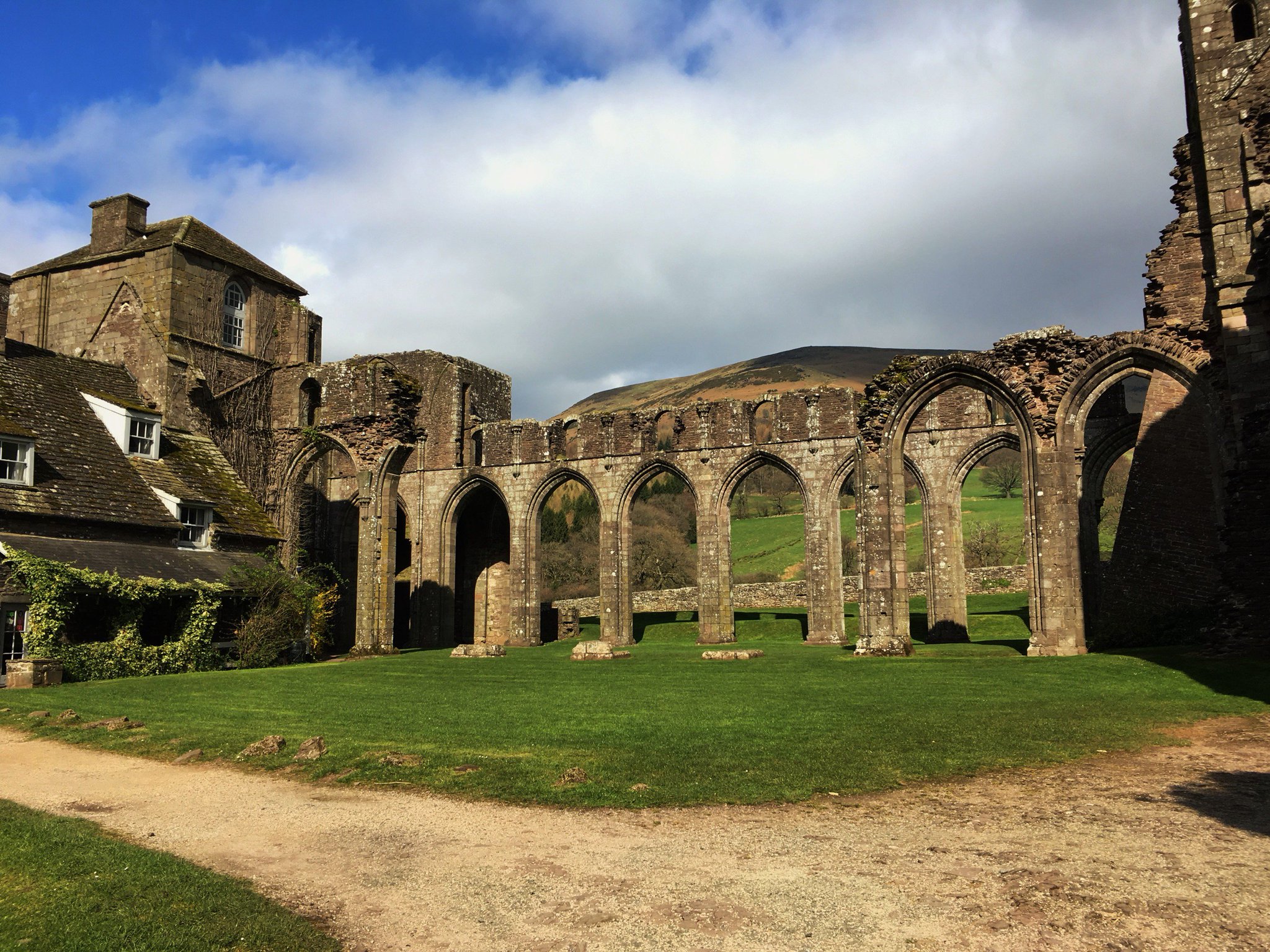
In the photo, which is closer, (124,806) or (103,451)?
(124,806)

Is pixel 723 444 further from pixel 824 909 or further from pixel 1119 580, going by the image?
pixel 824 909

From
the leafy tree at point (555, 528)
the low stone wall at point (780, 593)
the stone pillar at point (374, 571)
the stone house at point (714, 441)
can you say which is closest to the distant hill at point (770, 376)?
the leafy tree at point (555, 528)

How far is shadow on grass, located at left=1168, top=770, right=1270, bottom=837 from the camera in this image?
5.47m

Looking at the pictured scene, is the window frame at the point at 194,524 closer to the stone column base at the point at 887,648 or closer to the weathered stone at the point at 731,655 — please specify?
the weathered stone at the point at 731,655

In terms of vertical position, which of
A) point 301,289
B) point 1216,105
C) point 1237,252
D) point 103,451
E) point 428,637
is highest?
point 301,289

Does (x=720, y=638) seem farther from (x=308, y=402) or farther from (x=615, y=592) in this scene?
(x=308, y=402)

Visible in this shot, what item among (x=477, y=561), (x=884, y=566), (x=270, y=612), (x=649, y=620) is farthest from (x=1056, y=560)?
(x=477, y=561)

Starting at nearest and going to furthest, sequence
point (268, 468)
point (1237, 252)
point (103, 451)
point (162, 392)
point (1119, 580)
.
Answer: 1. point (1237, 252)
2. point (1119, 580)
3. point (103, 451)
4. point (162, 392)
5. point (268, 468)

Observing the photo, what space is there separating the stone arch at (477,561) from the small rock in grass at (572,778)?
2499 centimetres

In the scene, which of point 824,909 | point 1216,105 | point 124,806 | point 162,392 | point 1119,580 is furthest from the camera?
point 162,392

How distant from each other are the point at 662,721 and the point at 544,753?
6.06 feet

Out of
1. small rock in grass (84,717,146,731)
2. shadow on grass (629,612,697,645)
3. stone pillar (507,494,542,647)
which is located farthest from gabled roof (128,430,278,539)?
shadow on grass (629,612,697,645)

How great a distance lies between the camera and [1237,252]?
595 inches

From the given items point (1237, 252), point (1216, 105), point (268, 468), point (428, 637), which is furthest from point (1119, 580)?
point (268, 468)
